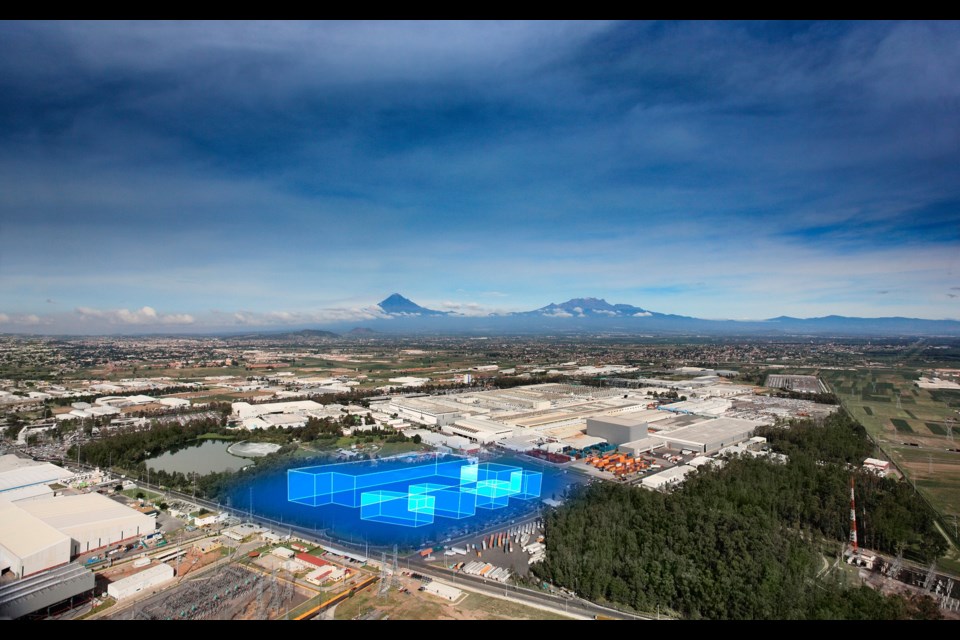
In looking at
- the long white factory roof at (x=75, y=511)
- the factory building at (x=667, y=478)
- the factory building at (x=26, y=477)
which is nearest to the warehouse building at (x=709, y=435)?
the factory building at (x=667, y=478)

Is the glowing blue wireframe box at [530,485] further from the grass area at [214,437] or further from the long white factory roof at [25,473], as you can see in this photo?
the long white factory roof at [25,473]

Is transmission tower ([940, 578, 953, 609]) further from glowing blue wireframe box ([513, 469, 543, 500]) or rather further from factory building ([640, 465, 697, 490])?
glowing blue wireframe box ([513, 469, 543, 500])

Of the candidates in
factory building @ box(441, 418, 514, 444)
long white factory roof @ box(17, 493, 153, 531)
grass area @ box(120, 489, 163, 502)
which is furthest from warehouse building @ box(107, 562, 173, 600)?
factory building @ box(441, 418, 514, 444)

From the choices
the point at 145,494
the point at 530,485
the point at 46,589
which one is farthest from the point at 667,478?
the point at 145,494

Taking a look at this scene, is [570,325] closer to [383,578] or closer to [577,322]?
[577,322]
